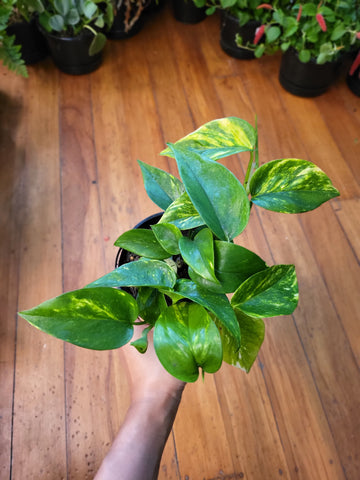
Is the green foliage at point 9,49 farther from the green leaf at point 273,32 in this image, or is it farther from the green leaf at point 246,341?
the green leaf at point 246,341

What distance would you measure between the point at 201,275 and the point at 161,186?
0.65 ft

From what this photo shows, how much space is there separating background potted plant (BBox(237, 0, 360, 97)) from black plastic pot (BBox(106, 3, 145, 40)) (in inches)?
18.0

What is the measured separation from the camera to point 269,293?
0.48m

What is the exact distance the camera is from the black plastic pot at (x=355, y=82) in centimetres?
140

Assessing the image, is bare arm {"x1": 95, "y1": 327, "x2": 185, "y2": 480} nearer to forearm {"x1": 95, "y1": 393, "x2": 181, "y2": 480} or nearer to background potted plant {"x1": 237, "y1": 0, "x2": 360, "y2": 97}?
forearm {"x1": 95, "y1": 393, "x2": 181, "y2": 480}

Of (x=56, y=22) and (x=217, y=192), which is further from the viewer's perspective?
(x=56, y=22)

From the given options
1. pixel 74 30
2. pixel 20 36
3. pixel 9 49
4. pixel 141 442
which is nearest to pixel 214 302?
pixel 141 442

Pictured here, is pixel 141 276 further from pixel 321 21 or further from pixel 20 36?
pixel 20 36

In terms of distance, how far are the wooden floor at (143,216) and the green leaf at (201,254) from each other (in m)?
0.60

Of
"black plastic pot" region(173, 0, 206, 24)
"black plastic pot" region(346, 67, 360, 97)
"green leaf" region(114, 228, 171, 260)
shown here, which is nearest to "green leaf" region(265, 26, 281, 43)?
"black plastic pot" region(346, 67, 360, 97)

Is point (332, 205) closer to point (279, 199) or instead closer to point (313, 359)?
point (313, 359)

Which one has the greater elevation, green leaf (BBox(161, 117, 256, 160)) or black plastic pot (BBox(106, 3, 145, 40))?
→ green leaf (BBox(161, 117, 256, 160))

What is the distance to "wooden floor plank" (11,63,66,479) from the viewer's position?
0.90 meters

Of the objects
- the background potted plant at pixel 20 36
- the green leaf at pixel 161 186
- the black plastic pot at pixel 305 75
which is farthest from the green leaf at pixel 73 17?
the green leaf at pixel 161 186
